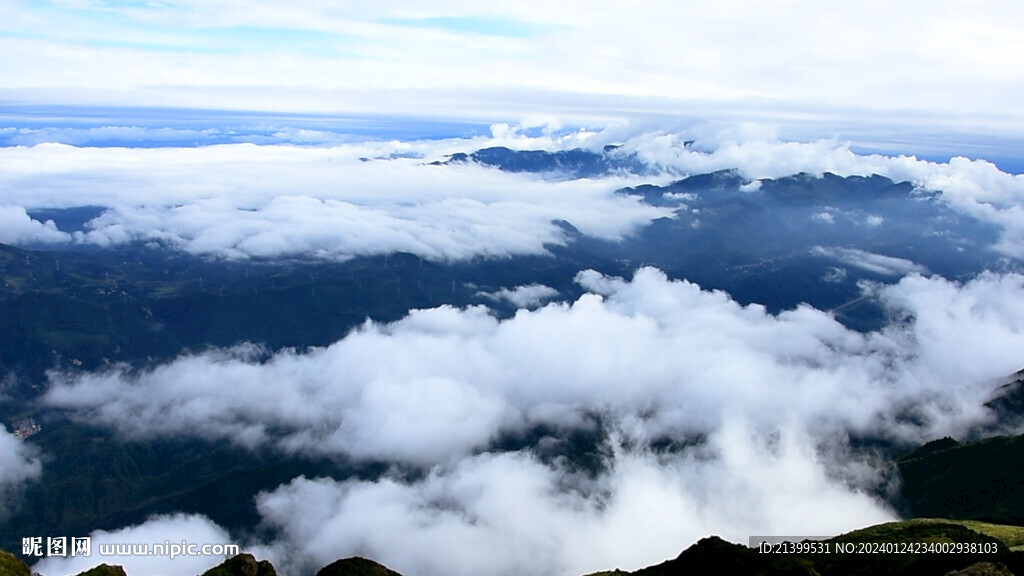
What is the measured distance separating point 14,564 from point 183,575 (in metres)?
102

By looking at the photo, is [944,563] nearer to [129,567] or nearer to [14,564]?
[14,564]

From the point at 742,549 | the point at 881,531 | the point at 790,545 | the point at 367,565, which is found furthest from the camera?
the point at 881,531

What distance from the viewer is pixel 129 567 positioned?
652 ft

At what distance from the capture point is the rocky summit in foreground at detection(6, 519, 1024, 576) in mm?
108500

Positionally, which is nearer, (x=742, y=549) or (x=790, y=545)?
(x=742, y=549)

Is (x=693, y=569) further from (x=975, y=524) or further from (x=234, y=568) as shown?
(x=975, y=524)

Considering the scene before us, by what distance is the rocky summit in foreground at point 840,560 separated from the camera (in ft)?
356

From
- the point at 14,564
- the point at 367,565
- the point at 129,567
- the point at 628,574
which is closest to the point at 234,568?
the point at 367,565

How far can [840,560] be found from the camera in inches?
5325

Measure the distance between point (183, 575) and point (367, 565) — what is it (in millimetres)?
102374

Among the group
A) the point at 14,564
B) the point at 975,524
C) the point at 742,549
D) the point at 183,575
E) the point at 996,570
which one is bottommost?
the point at 183,575

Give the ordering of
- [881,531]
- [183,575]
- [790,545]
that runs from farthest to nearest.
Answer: [183,575], [881,531], [790,545]

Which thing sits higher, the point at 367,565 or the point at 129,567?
the point at 367,565

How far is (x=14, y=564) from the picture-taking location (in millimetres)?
105688
